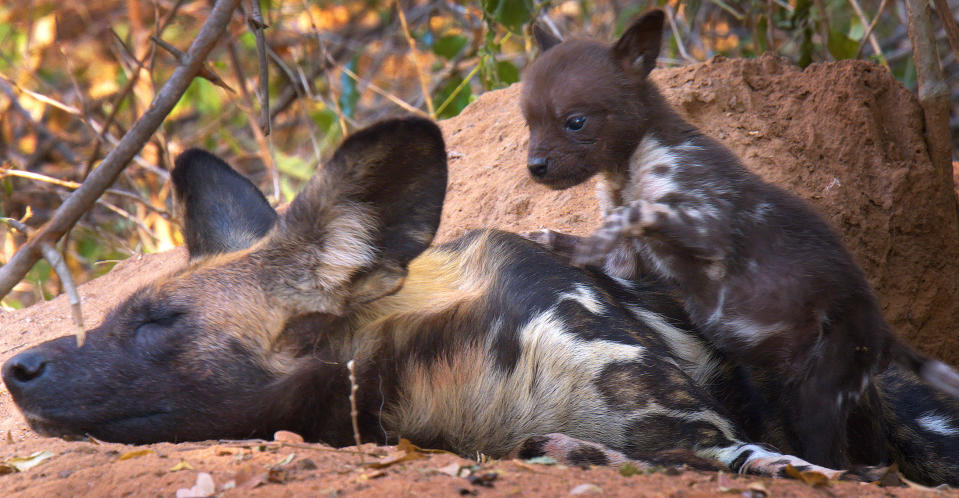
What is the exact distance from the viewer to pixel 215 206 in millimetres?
3252

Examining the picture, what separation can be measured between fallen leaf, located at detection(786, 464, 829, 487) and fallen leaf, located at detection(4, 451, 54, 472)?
1754 mm

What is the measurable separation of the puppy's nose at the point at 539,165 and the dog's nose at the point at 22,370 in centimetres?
168

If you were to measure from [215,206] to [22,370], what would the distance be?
85cm

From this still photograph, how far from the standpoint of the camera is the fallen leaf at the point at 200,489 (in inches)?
79.6

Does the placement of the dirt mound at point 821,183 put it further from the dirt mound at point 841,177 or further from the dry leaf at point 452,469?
the dry leaf at point 452,469

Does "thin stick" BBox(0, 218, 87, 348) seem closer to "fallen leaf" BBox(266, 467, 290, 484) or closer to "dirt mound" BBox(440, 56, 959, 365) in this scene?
"fallen leaf" BBox(266, 467, 290, 484)

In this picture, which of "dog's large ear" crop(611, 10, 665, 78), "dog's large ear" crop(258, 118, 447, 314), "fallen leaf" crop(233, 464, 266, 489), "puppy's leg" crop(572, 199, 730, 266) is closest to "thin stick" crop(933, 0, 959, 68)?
"dog's large ear" crop(611, 10, 665, 78)

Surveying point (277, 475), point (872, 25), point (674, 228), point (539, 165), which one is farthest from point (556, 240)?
point (872, 25)

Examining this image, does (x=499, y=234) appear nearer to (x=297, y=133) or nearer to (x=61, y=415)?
(x=61, y=415)

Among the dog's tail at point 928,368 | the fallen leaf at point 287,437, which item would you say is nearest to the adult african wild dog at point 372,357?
the fallen leaf at point 287,437

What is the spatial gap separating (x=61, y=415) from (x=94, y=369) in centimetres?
14

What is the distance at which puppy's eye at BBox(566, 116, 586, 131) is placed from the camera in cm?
348

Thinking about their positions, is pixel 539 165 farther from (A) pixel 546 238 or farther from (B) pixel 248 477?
(B) pixel 248 477

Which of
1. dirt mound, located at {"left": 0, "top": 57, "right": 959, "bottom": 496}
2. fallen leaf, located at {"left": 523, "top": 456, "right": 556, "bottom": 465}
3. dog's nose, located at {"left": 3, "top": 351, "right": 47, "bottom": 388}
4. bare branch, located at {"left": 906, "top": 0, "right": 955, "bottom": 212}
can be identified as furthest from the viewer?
bare branch, located at {"left": 906, "top": 0, "right": 955, "bottom": 212}
